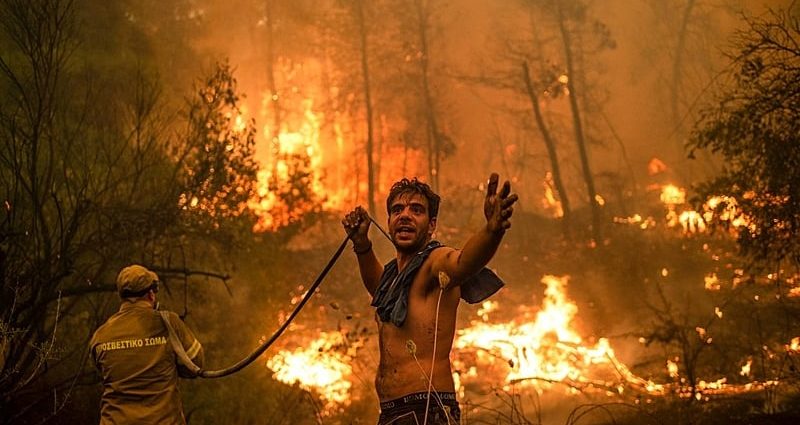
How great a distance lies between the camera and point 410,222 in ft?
11.0

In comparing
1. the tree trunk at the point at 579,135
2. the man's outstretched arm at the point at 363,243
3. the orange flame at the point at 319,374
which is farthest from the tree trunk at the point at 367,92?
the man's outstretched arm at the point at 363,243

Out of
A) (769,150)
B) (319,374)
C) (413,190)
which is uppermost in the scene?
(769,150)

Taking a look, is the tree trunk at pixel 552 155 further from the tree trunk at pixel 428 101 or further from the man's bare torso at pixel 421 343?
the man's bare torso at pixel 421 343

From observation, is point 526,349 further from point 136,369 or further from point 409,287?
point 409,287

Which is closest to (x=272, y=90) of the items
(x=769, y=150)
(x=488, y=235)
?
(x=769, y=150)

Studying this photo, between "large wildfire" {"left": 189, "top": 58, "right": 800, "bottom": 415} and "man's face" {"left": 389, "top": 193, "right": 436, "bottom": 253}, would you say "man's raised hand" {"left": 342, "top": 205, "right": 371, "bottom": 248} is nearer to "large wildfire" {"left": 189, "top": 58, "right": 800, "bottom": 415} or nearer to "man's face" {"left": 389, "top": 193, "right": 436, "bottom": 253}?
"man's face" {"left": 389, "top": 193, "right": 436, "bottom": 253}

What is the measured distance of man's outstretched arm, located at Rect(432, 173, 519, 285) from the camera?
262cm

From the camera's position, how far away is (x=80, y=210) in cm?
779

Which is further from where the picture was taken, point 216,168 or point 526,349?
point 526,349

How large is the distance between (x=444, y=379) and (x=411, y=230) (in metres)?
0.79

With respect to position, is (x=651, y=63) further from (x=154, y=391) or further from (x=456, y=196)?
(x=154, y=391)

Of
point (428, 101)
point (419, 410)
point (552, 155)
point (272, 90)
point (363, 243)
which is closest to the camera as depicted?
point (419, 410)

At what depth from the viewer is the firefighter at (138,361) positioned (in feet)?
13.3

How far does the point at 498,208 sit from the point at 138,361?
9.11 ft
